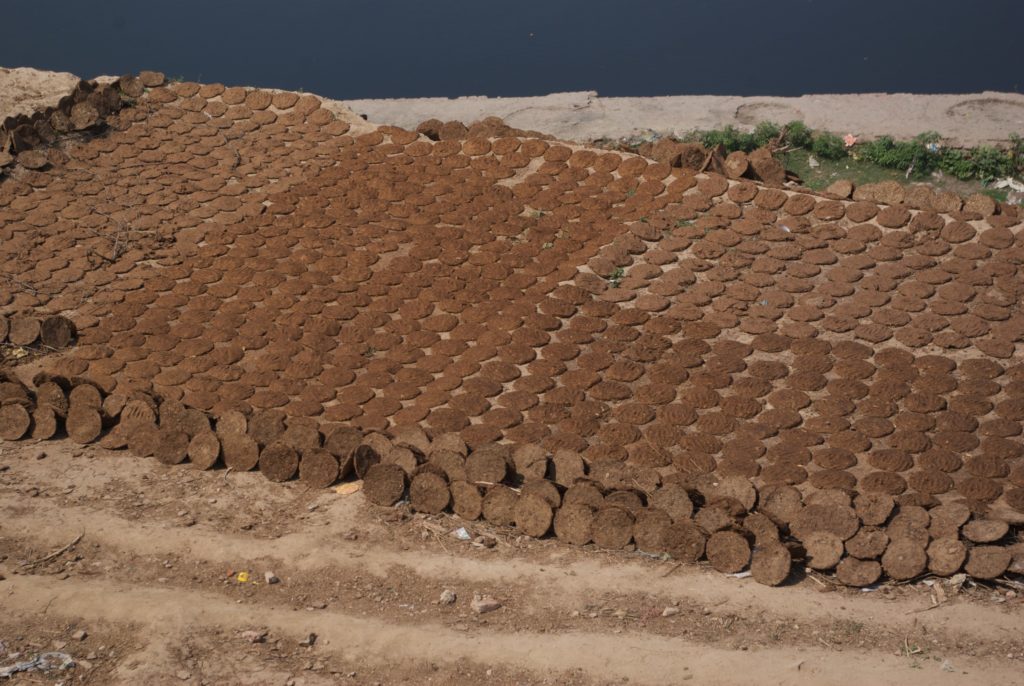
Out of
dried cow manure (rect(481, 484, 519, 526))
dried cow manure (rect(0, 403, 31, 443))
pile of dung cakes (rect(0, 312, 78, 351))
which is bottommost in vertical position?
dried cow manure (rect(481, 484, 519, 526))

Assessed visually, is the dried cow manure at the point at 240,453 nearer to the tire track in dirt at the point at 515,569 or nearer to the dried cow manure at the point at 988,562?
the tire track in dirt at the point at 515,569

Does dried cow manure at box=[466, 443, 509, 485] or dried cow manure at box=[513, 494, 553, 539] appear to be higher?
dried cow manure at box=[466, 443, 509, 485]

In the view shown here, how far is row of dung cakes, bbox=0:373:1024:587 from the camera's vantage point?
6078 mm

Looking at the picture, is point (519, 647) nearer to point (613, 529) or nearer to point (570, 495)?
point (613, 529)

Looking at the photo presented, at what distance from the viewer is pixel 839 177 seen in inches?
474

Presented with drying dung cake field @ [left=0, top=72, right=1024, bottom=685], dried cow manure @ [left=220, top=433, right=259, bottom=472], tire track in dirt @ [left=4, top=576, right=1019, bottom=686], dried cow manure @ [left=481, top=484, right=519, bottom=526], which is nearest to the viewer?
tire track in dirt @ [left=4, top=576, right=1019, bottom=686]

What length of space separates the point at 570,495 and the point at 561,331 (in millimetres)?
1876

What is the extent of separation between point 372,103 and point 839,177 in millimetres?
5881

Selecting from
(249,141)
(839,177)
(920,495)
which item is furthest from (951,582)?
(249,141)

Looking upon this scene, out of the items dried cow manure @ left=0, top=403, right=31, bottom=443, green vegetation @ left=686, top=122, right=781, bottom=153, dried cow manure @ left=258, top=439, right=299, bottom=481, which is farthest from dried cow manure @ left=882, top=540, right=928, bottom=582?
green vegetation @ left=686, top=122, right=781, bottom=153

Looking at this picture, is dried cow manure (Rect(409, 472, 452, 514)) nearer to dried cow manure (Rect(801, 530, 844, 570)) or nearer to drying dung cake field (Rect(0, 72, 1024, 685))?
drying dung cake field (Rect(0, 72, 1024, 685))

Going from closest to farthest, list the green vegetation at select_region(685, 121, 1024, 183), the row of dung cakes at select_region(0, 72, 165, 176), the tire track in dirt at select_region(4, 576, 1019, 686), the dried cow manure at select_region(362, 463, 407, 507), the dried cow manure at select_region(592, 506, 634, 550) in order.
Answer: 1. the tire track in dirt at select_region(4, 576, 1019, 686)
2. the dried cow manure at select_region(592, 506, 634, 550)
3. the dried cow manure at select_region(362, 463, 407, 507)
4. the row of dung cakes at select_region(0, 72, 165, 176)
5. the green vegetation at select_region(685, 121, 1024, 183)

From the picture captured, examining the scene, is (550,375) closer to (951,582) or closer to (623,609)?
(623,609)

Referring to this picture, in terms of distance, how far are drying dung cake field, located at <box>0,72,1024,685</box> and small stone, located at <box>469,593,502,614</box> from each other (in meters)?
0.04
